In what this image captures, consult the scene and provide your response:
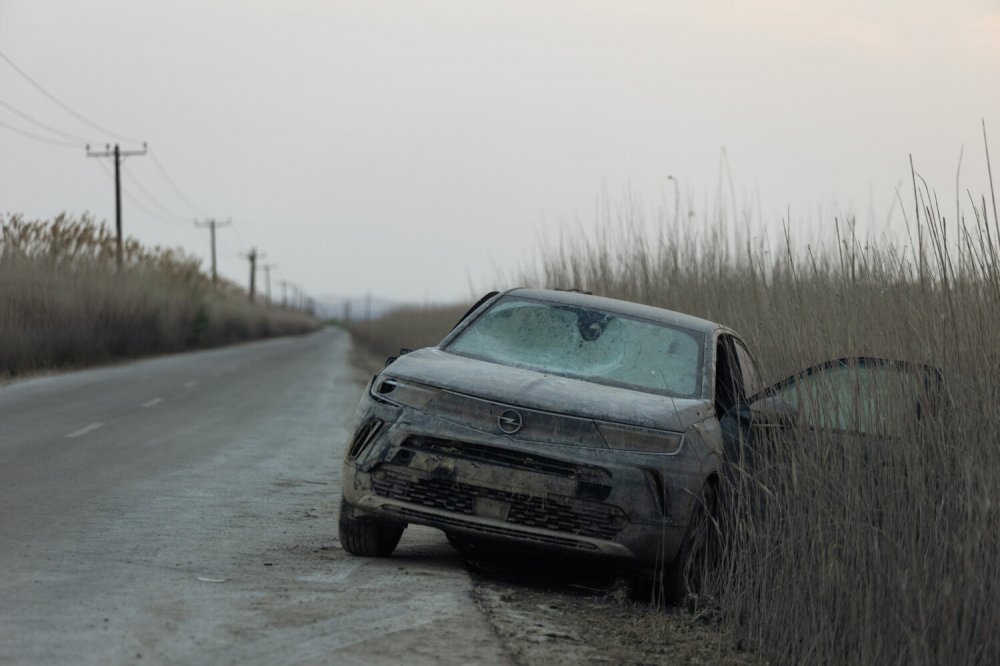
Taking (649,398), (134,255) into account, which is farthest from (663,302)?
(134,255)

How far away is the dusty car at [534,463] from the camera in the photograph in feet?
21.2

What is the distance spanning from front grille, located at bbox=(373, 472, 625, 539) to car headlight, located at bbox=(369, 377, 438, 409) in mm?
433

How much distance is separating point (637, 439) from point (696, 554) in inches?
32.1

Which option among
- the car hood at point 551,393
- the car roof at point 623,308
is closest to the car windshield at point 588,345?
the car roof at point 623,308

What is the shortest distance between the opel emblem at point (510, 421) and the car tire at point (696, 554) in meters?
0.93

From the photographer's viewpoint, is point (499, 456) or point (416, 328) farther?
point (416, 328)

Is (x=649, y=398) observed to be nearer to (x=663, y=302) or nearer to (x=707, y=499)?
(x=707, y=499)

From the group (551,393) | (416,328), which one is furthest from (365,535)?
(416,328)

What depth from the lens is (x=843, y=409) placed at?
6457mm

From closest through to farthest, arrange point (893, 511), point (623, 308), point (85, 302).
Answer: point (893, 511) < point (623, 308) < point (85, 302)

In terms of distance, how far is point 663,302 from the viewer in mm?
14297

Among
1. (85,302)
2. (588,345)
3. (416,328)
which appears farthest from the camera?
(416,328)

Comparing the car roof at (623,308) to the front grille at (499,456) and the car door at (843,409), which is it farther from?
the front grille at (499,456)

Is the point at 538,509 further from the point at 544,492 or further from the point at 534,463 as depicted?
the point at 534,463
